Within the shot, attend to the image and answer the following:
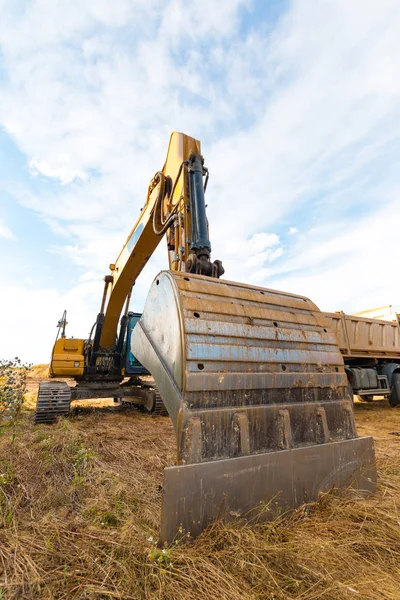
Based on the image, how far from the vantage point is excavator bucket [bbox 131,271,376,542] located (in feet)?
5.09

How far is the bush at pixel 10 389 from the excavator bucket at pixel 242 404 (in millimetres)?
4563

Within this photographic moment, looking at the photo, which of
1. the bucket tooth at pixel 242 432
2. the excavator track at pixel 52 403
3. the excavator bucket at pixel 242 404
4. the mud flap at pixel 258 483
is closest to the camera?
the mud flap at pixel 258 483

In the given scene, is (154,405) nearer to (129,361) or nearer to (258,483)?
(129,361)

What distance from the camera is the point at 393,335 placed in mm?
9453

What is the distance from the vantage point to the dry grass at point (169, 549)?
123cm

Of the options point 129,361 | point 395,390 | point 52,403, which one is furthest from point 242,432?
point 395,390

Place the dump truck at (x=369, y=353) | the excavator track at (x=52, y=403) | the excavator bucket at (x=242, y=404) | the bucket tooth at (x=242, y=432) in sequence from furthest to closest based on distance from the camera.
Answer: the dump truck at (x=369, y=353), the excavator track at (x=52, y=403), the bucket tooth at (x=242, y=432), the excavator bucket at (x=242, y=404)

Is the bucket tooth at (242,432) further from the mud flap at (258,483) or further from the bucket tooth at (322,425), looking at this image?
the bucket tooth at (322,425)

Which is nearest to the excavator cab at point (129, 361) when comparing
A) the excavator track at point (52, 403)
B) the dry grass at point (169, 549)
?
the excavator track at point (52, 403)

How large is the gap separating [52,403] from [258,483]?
4.83 m

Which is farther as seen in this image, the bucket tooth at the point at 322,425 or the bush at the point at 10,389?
the bush at the point at 10,389

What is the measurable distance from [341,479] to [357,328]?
7411 millimetres

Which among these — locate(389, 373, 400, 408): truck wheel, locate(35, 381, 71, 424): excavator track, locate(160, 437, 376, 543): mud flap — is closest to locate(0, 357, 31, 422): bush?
locate(35, 381, 71, 424): excavator track

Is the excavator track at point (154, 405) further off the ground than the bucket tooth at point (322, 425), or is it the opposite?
the bucket tooth at point (322, 425)
